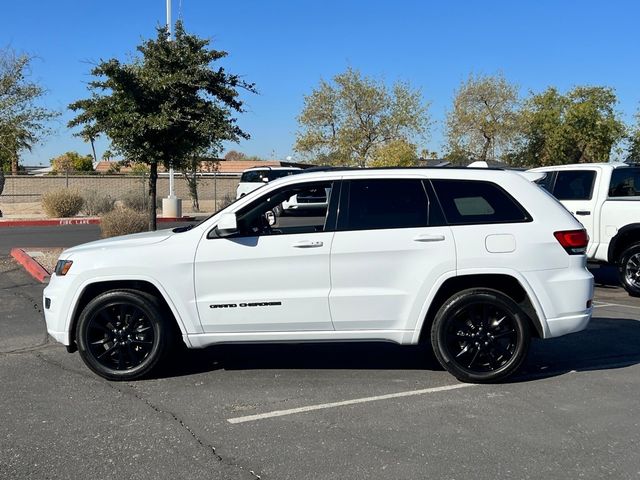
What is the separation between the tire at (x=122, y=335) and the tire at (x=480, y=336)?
2.41 metres

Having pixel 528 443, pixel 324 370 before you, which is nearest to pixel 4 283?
pixel 324 370

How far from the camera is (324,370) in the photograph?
606 centimetres

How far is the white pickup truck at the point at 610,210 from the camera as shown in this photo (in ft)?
32.7

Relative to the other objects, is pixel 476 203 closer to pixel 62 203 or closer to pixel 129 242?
pixel 129 242

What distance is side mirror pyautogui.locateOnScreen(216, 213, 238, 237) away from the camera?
5.36 metres

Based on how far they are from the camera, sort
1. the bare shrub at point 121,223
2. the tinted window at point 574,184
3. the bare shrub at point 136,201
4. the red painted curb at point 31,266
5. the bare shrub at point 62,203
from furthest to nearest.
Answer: the bare shrub at point 136,201 < the bare shrub at point 62,203 < the bare shrub at point 121,223 < the red painted curb at point 31,266 < the tinted window at point 574,184

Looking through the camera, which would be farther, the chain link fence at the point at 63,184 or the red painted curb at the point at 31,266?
the chain link fence at the point at 63,184

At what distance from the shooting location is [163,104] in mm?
11617

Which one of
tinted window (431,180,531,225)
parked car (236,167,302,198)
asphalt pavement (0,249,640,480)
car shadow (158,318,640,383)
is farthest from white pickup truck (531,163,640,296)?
parked car (236,167,302,198)

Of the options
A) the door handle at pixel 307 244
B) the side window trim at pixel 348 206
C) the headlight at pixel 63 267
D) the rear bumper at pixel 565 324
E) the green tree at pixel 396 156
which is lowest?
the rear bumper at pixel 565 324

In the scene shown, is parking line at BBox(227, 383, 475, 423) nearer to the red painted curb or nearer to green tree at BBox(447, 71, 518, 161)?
the red painted curb

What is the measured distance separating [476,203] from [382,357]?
188 centimetres

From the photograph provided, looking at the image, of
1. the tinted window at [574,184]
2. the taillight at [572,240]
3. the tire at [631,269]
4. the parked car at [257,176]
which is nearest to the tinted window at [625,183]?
the tinted window at [574,184]

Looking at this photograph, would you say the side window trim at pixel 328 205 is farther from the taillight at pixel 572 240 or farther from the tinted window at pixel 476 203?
the taillight at pixel 572 240
